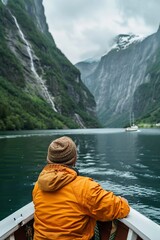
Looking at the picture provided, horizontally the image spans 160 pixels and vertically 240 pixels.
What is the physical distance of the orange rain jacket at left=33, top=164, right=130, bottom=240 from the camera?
207 inches

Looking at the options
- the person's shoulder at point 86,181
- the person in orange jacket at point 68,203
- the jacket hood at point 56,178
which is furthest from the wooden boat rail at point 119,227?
the jacket hood at point 56,178

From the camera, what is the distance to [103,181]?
74.8 feet

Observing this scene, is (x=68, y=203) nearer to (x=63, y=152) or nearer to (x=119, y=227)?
(x=63, y=152)

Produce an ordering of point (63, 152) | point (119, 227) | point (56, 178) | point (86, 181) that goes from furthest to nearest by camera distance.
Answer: point (119, 227) → point (63, 152) → point (56, 178) → point (86, 181)

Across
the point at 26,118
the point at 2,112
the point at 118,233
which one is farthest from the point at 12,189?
the point at 26,118

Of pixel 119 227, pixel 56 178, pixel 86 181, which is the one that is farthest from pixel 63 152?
pixel 119 227

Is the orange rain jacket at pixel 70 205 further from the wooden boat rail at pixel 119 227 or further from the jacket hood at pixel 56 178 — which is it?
the wooden boat rail at pixel 119 227

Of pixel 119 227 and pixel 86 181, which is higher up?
pixel 86 181

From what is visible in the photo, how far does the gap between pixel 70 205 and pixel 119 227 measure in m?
1.41

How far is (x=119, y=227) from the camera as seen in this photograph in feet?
20.4

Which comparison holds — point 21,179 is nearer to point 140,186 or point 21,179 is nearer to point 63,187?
point 140,186

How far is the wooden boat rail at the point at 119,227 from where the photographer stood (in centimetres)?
564

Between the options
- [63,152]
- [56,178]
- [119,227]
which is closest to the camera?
[56,178]

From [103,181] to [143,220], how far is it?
17.0m
